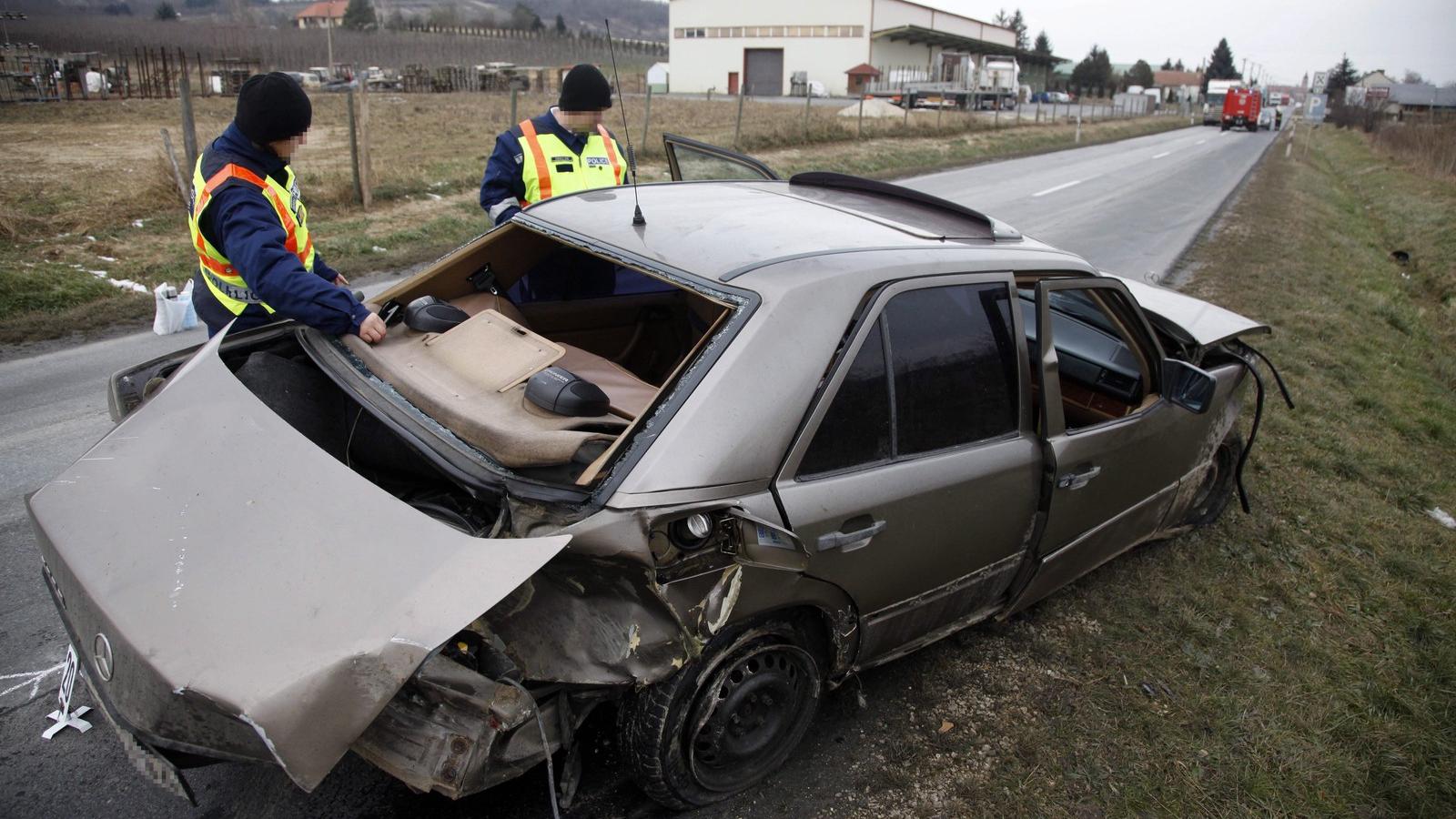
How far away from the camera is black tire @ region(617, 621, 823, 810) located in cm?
226

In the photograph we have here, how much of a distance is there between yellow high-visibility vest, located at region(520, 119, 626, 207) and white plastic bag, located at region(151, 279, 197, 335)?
3357 millimetres

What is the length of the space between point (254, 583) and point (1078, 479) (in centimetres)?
251

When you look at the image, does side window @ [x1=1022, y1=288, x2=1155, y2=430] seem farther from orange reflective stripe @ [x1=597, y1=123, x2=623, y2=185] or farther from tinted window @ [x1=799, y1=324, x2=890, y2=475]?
orange reflective stripe @ [x1=597, y1=123, x2=623, y2=185]

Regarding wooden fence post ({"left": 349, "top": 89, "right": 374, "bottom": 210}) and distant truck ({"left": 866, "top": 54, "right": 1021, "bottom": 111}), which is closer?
wooden fence post ({"left": 349, "top": 89, "right": 374, "bottom": 210})

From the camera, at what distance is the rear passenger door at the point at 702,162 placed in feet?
15.0

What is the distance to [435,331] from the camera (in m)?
2.97

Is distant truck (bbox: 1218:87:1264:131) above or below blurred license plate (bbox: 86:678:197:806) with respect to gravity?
above

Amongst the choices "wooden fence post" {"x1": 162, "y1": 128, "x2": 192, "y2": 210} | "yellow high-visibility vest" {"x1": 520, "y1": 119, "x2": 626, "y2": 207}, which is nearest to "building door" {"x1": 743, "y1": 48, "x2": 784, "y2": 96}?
"wooden fence post" {"x1": 162, "y1": 128, "x2": 192, "y2": 210}

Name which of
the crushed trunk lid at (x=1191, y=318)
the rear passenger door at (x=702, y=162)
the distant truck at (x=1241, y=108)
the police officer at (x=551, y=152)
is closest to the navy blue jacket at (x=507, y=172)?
the police officer at (x=551, y=152)

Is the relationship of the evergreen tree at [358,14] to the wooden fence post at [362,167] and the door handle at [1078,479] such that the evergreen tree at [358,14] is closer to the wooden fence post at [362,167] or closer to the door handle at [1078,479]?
the wooden fence post at [362,167]

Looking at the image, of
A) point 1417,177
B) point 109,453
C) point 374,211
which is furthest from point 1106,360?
point 1417,177

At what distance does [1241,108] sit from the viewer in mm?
54406

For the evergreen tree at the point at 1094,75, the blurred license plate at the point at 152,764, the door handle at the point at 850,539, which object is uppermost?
the evergreen tree at the point at 1094,75

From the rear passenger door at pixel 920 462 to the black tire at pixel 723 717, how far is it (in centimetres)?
24
